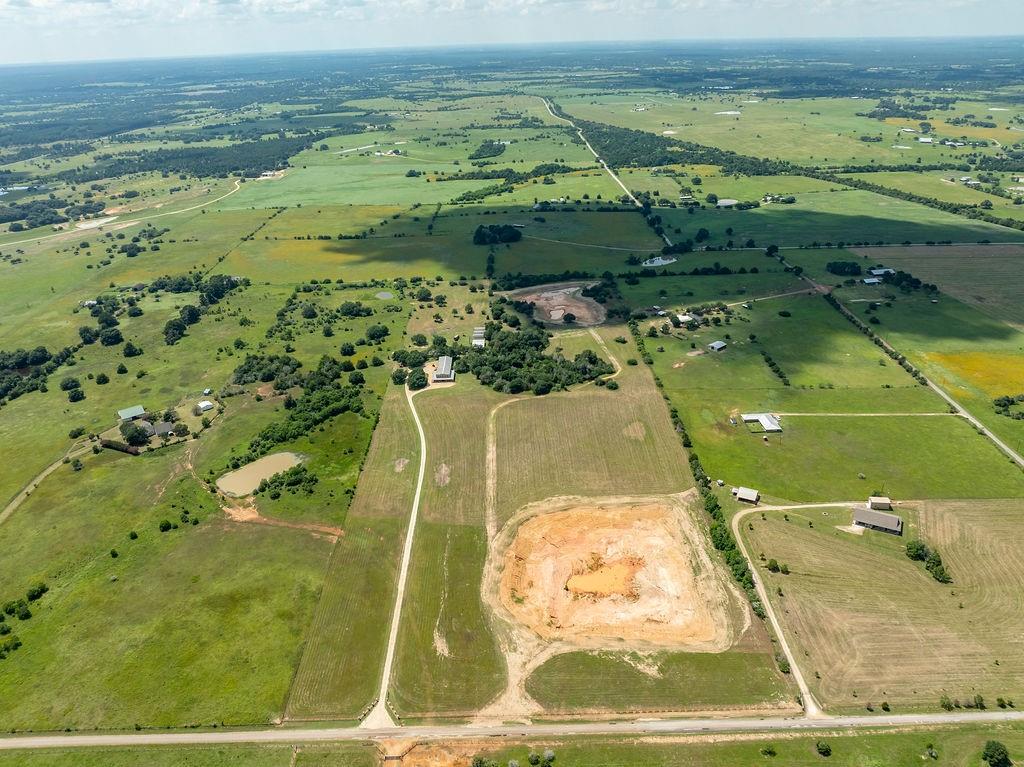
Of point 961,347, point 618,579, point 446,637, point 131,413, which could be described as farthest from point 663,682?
point 961,347

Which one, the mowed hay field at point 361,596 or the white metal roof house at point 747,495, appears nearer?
the mowed hay field at point 361,596

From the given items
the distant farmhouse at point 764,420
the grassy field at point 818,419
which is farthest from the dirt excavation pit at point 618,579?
the distant farmhouse at point 764,420

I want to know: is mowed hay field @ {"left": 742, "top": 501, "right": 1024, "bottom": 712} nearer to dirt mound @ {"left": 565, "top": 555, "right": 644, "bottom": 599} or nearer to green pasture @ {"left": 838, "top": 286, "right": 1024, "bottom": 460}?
dirt mound @ {"left": 565, "top": 555, "right": 644, "bottom": 599}

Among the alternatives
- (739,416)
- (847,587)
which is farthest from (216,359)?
(847,587)

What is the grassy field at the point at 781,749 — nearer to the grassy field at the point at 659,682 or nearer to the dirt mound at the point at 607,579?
the grassy field at the point at 659,682

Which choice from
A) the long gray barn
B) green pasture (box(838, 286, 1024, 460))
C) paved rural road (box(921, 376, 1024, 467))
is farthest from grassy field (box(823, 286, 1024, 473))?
the long gray barn

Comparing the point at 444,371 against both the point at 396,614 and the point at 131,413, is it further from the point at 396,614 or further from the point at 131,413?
the point at 131,413

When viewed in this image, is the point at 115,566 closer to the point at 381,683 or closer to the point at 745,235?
the point at 381,683
